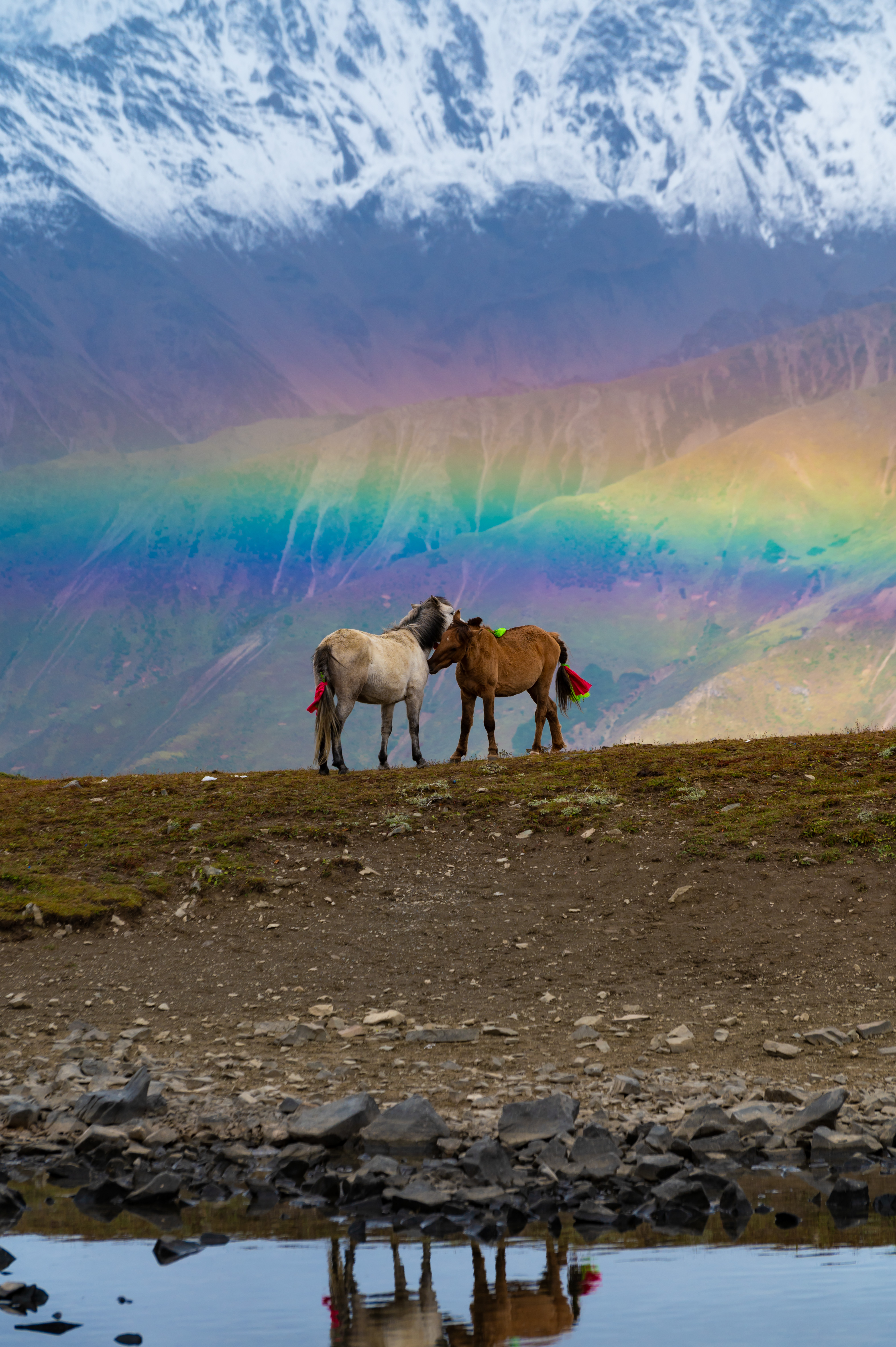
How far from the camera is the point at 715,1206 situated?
26.3 feet

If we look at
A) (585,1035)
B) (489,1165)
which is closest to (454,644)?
(585,1035)

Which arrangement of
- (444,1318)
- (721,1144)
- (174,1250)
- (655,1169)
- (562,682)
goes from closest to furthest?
(444,1318)
(174,1250)
(655,1169)
(721,1144)
(562,682)

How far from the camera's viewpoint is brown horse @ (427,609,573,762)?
914 inches

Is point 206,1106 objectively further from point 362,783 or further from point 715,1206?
point 362,783

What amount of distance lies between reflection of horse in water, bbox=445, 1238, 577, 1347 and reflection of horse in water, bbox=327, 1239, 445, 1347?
0.48 feet

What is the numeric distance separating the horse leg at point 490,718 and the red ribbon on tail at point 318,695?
10.6 ft

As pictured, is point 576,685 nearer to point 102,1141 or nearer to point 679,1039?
point 679,1039

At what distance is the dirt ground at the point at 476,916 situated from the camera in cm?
1200

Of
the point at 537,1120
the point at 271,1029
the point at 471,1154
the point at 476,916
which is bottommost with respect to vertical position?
the point at 471,1154

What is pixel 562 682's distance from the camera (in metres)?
25.7

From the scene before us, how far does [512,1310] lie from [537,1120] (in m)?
2.52

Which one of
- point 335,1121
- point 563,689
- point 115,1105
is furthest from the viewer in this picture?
point 563,689

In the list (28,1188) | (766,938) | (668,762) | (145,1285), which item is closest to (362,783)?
(668,762)

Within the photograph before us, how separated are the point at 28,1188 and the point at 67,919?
7781 millimetres
